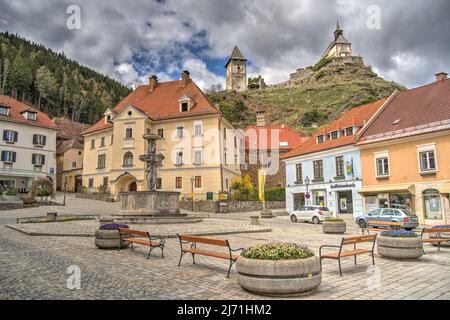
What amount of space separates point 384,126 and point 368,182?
16.7 ft

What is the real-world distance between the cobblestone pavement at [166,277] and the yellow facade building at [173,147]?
30.1m

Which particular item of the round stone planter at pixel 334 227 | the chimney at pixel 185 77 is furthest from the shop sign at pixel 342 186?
the chimney at pixel 185 77

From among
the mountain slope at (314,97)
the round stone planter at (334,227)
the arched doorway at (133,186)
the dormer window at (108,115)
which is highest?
the mountain slope at (314,97)

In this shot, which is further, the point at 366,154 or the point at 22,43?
the point at 22,43

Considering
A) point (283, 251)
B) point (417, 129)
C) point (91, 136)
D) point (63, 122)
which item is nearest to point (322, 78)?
point (63, 122)

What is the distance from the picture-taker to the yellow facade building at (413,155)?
79.8 ft

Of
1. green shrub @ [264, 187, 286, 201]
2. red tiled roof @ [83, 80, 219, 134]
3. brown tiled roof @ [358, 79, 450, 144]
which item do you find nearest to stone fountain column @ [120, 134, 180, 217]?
brown tiled roof @ [358, 79, 450, 144]

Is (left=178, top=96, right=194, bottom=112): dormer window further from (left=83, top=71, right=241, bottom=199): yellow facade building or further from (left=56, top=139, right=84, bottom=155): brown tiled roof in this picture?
(left=56, top=139, right=84, bottom=155): brown tiled roof

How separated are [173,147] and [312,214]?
71.3ft

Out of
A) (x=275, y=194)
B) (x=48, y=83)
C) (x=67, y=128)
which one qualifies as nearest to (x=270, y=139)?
(x=275, y=194)

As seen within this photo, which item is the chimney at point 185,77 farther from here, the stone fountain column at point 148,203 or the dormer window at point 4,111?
the stone fountain column at point 148,203

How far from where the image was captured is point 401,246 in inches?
393
